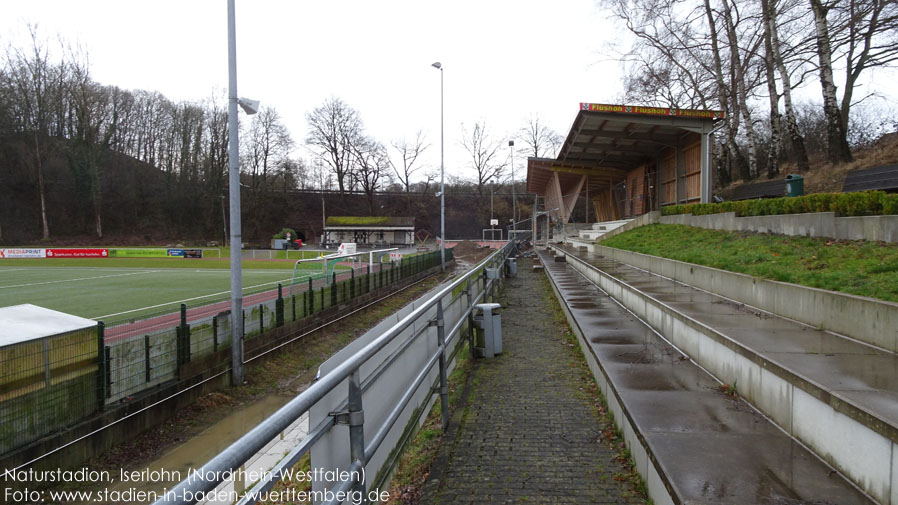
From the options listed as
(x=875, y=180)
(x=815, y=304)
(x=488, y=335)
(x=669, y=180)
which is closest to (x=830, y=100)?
(x=875, y=180)

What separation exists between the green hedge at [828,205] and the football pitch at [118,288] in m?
13.0

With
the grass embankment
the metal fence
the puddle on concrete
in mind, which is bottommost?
the puddle on concrete

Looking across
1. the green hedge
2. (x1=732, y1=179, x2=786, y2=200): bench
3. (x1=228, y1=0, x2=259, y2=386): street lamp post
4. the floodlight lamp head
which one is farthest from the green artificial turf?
(x1=732, y1=179, x2=786, y2=200): bench

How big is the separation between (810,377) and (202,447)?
866cm

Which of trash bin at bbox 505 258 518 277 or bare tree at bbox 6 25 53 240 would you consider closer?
trash bin at bbox 505 258 518 277

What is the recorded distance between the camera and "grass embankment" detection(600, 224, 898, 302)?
16.7 feet

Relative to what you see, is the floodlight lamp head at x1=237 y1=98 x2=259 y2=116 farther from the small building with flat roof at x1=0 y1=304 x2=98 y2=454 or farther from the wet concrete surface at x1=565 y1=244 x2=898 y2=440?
the wet concrete surface at x1=565 y1=244 x2=898 y2=440

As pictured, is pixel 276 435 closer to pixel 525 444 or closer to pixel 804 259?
pixel 525 444

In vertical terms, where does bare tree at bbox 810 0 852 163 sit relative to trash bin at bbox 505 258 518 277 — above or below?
above

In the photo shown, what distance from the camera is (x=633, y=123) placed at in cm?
1948

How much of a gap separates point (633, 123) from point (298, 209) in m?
66.5

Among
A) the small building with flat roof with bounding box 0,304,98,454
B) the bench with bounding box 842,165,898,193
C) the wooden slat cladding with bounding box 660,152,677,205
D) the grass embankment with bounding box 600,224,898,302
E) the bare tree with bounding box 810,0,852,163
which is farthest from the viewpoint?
the wooden slat cladding with bounding box 660,152,677,205

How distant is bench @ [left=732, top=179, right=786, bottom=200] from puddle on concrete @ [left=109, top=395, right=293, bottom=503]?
15525 mm

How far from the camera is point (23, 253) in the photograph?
49.4 m
